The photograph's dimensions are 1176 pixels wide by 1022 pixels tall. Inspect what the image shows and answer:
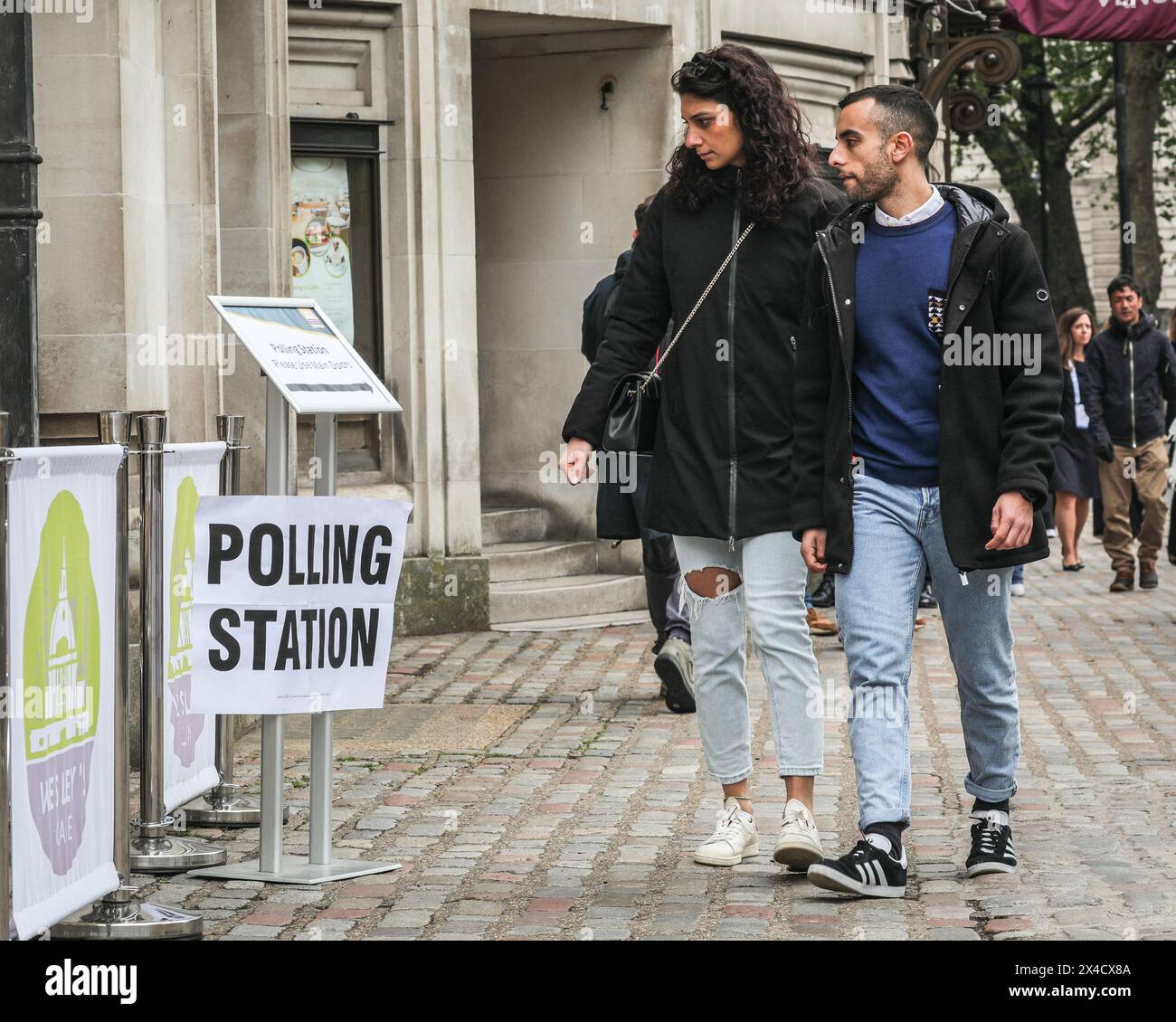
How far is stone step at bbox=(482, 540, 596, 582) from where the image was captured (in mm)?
12500

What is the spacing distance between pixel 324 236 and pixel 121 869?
735 cm

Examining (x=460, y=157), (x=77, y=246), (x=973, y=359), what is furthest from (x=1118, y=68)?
(x=973, y=359)

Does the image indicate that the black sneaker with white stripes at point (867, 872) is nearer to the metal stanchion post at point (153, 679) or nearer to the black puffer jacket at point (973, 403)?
the black puffer jacket at point (973, 403)

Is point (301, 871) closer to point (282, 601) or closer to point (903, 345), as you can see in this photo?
point (282, 601)

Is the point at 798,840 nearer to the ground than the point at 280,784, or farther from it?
nearer to the ground

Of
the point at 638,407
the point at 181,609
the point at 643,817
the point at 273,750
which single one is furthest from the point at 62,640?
the point at 643,817

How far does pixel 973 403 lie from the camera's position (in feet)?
17.0

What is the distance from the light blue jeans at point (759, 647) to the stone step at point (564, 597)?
6.31m

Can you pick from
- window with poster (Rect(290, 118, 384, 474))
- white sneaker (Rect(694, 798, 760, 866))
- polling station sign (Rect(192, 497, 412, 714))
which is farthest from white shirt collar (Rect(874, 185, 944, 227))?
window with poster (Rect(290, 118, 384, 474))

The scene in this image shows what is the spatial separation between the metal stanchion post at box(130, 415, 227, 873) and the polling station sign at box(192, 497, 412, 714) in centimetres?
39

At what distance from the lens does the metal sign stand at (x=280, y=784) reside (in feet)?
18.4

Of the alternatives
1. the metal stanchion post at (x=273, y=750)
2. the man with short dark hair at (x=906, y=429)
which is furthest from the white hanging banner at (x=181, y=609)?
the man with short dark hair at (x=906, y=429)

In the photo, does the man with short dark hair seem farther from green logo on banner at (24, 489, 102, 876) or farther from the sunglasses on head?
green logo on banner at (24, 489, 102, 876)

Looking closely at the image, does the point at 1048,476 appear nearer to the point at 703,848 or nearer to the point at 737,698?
the point at 737,698
